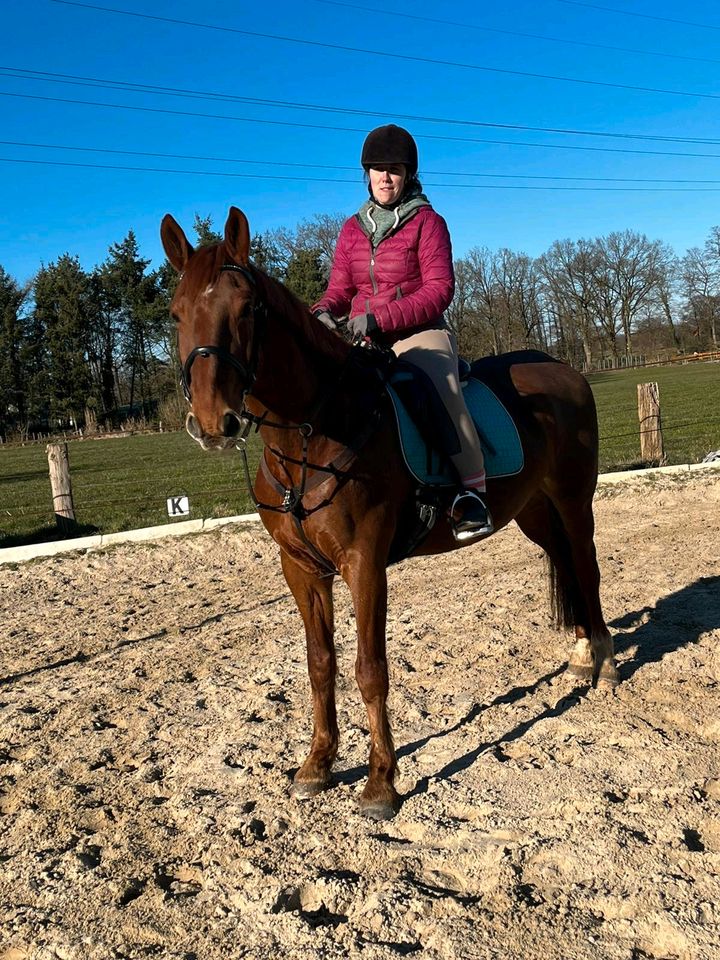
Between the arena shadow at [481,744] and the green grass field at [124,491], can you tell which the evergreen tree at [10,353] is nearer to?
the green grass field at [124,491]

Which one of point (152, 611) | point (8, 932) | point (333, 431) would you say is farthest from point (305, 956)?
point (152, 611)

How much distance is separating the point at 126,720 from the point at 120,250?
5492 cm

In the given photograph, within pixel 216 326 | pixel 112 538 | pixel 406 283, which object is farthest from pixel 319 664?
pixel 112 538

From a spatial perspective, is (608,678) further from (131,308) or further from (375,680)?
→ (131,308)

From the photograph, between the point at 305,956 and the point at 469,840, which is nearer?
the point at 305,956

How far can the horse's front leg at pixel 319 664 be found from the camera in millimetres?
3656

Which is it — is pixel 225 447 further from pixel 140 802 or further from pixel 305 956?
pixel 140 802

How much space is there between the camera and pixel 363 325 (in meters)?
3.49

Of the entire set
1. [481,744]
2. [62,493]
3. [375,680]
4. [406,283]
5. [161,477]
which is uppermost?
[406,283]

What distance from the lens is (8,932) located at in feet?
8.93

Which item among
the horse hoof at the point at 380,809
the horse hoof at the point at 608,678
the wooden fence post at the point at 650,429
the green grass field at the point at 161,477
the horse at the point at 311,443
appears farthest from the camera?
the wooden fence post at the point at 650,429

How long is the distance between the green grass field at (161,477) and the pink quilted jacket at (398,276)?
698cm

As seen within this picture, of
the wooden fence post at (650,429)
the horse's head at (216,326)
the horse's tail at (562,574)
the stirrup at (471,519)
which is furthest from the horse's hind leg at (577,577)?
the wooden fence post at (650,429)

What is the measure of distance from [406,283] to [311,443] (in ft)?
3.42
